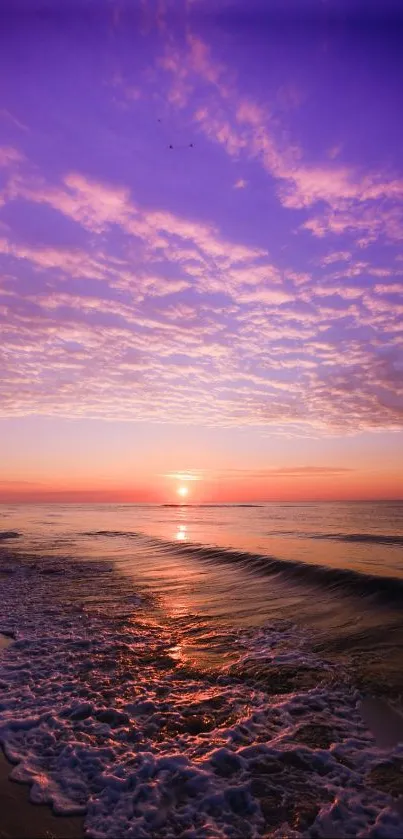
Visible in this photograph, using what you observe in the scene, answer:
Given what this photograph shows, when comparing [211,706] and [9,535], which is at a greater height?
[211,706]

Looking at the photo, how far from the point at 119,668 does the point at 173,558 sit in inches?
599

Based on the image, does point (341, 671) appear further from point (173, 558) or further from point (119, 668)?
point (173, 558)

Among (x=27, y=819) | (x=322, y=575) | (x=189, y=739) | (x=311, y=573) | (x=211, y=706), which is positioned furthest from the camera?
(x=311, y=573)

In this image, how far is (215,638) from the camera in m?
9.84

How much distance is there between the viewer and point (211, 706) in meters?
6.67

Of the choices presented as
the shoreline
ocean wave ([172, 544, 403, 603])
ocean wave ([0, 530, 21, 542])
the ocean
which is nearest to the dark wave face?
ocean wave ([172, 544, 403, 603])

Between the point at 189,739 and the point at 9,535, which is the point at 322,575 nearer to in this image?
the point at 189,739

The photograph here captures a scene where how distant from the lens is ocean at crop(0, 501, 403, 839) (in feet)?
14.7

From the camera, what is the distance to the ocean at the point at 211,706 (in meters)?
4.48

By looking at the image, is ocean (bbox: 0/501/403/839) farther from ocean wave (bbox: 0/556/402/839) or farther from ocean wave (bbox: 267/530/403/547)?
ocean wave (bbox: 267/530/403/547)

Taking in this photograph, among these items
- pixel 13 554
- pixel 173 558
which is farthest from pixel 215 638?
pixel 13 554

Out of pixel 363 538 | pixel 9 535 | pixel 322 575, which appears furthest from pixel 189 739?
pixel 9 535

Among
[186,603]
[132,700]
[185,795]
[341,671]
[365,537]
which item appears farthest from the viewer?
[365,537]

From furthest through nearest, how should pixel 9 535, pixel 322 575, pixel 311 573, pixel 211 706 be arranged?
pixel 9 535 → pixel 311 573 → pixel 322 575 → pixel 211 706
